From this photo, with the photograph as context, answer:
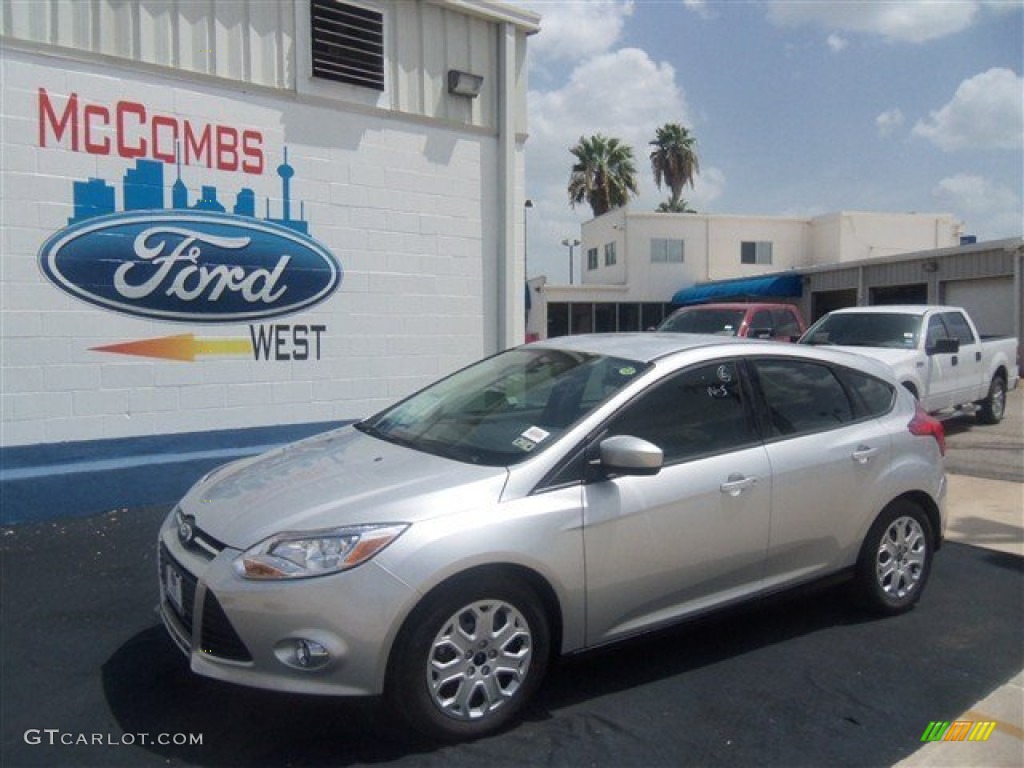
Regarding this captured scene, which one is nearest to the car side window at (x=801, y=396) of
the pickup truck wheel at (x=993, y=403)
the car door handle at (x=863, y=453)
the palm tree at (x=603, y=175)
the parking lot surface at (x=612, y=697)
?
the car door handle at (x=863, y=453)

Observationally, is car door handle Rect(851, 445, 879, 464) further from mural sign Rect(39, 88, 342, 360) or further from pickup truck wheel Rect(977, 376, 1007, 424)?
pickup truck wheel Rect(977, 376, 1007, 424)

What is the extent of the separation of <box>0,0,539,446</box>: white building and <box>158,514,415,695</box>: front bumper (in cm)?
387

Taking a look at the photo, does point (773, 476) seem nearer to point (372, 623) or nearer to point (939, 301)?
point (372, 623)

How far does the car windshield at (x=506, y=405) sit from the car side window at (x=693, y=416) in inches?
6.0

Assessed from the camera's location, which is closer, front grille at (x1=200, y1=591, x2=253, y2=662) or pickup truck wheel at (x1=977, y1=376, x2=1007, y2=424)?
front grille at (x1=200, y1=591, x2=253, y2=662)

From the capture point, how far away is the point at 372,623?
116 inches

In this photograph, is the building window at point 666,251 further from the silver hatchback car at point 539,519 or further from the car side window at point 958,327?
the silver hatchback car at point 539,519

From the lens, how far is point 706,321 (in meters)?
14.3

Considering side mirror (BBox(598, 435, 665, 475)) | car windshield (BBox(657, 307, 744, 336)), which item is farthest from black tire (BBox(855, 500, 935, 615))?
car windshield (BBox(657, 307, 744, 336))

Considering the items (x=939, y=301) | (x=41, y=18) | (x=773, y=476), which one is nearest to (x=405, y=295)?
(x=41, y=18)

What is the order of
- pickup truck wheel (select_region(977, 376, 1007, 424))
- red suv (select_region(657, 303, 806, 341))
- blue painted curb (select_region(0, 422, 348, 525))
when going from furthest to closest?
red suv (select_region(657, 303, 806, 341)) → pickup truck wheel (select_region(977, 376, 1007, 424)) → blue painted curb (select_region(0, 422, 348, 525))

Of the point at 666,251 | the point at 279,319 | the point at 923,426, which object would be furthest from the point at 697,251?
the point at 923,426

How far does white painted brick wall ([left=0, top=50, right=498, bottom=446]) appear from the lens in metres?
5.93

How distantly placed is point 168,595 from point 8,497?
3078 mm
